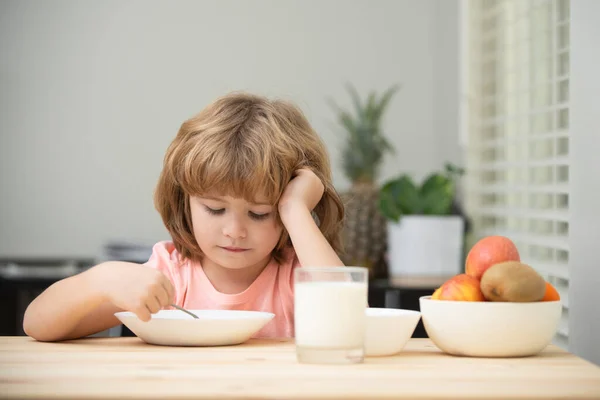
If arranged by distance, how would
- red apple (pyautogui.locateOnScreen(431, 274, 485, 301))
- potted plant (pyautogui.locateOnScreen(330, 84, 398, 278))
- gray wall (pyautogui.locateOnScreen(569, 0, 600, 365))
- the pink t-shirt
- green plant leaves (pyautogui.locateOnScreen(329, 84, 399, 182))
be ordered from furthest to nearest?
green plant leaves (pyautogui.locateOnScreen(329, 84, 399, 182)), potted plant (pyautogui.locateOnScreen(330, 84, 398, 278)), the pink t-shirt, gray wall (pyautogui.locateOnScreen(569, 0, 600, 365)), red apple (pyautogui.locateOnScreen(431, 274, 485, 301))

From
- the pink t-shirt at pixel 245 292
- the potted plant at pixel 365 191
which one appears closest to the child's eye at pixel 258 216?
the pink t-shirt at pixel 245 292

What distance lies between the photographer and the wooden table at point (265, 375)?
2.80 ft

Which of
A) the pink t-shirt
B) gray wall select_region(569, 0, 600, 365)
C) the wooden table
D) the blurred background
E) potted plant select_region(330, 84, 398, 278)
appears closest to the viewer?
the wooden table

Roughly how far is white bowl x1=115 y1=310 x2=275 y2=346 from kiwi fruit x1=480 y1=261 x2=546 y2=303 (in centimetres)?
34

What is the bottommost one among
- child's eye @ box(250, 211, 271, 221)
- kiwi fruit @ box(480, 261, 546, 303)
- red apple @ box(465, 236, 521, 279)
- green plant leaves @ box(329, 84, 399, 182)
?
kiwi fruit @ box(480, 261, 546, 303)

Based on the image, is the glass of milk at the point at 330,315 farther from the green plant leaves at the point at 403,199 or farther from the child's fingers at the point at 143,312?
the green plant leaves at the point at 403,199

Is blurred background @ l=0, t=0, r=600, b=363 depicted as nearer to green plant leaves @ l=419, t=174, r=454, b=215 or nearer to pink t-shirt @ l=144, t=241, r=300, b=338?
green plant leaves @ l=419, t=174, r=454, b=215

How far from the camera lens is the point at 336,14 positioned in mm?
3598

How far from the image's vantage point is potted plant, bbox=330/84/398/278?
2.86 meters

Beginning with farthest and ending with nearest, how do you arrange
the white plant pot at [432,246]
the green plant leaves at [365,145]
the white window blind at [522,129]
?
1. the green plant leaves at [365,145]
2. the white plant pot at [432,246]
3. the white window blind at [522,129]

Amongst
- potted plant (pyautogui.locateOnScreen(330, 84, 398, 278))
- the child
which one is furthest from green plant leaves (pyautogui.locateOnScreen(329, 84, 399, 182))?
the child

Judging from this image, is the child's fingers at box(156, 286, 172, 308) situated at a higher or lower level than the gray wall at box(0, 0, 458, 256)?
lower

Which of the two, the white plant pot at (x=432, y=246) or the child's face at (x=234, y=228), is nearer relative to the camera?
the child's face at (x=234, y=228)

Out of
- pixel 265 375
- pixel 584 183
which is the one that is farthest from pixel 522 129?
pixel 265 375
